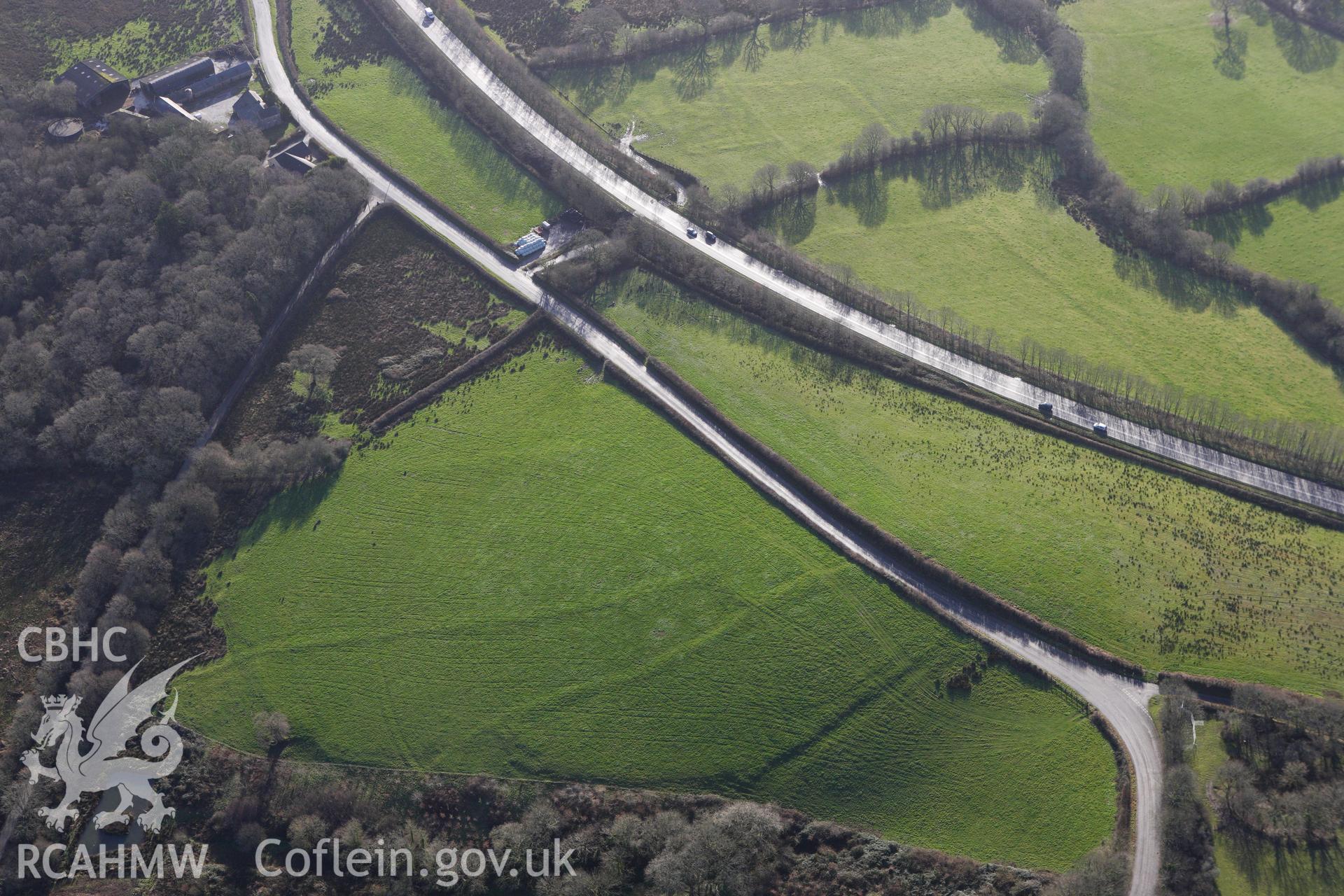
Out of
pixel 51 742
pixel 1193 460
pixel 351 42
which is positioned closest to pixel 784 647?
pixel 1193 460

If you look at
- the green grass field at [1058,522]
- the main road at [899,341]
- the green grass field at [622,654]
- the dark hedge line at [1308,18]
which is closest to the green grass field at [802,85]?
the main road at [899,341]

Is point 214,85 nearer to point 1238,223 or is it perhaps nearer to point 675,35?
point 675,35

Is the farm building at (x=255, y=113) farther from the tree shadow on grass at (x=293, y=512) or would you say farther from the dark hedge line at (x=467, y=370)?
the tree shadow on grass at (x=293, y=512)

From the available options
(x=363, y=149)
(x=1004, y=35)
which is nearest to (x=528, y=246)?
(x=363, y=149)

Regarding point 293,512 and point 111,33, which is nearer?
point 293,512

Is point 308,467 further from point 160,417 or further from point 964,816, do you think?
point 964,816

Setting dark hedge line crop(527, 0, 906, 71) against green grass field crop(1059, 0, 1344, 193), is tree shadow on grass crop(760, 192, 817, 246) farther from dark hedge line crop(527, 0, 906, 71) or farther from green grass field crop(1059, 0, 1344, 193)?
green grass field crop(1059, 0, 1344, 193)
